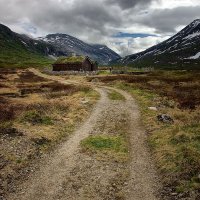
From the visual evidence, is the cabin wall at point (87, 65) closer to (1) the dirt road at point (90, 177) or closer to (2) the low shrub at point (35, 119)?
(2) the low shrub at point (35, 119)

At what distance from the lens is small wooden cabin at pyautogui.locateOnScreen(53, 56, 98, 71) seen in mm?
130375

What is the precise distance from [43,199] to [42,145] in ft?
25.3

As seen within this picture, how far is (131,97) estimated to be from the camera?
1875 inches

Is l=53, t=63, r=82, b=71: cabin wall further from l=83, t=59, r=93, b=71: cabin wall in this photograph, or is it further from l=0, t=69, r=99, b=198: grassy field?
l=0, t=69, r=99, b=198: grassy field

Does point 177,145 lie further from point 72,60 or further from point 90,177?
point 72,60

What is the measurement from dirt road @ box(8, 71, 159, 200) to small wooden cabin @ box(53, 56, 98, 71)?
106686 millimetres

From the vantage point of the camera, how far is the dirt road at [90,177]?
50.2ft

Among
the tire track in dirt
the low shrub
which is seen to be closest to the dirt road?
the tire track in dirt

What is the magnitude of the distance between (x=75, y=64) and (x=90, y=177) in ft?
379

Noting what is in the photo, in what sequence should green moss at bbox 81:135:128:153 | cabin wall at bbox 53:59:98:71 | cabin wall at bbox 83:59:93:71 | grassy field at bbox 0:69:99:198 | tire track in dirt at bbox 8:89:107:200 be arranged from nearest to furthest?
1. tire track in dirt at bbox 8:89:107:200
2. grassy field at bbox 0:69:99:198
3. green moss at bbox 81:135:128:153
4. cabin wall at bbox 53:59:98:71
5. cabin wall at bbox 83:59:93:71

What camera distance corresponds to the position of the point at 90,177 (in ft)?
57.1

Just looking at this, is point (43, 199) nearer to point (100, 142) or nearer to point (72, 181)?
point (72, 181)

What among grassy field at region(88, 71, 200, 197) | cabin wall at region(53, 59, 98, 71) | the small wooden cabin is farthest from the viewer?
the small wooden cabin

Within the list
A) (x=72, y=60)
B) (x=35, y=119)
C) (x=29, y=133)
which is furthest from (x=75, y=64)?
(x=29, y=133)
